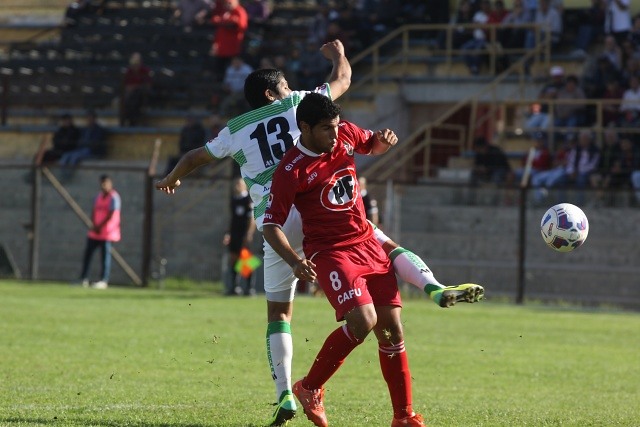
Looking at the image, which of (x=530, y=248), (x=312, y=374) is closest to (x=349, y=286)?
(x=312, y=374)

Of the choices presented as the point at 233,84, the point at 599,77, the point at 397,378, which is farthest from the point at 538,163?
the point at 397,378

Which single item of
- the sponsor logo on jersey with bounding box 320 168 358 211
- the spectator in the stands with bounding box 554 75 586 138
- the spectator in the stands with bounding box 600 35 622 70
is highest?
the spectator in the stands with bounding box 600 35 622 70

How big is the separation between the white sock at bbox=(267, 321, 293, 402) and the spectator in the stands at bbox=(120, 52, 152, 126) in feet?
69.6

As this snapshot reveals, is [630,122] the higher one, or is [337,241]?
[630,122]

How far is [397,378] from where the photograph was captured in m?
7.59

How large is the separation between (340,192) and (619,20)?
64.6ft

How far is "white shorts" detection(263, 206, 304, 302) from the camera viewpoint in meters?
8.01

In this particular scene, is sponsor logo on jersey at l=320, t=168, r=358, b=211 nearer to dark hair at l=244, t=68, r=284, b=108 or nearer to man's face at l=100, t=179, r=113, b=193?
dark hair at l=244, t=68, r=284, b=108

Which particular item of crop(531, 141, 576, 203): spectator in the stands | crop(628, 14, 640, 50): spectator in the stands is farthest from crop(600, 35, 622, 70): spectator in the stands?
crop(531, 141, 576, 203): spectator in the stands

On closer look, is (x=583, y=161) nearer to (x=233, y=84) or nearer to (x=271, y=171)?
(x=233, y=84)

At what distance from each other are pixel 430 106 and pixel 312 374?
20927mm

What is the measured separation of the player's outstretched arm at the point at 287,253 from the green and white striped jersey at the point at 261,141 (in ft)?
1.95

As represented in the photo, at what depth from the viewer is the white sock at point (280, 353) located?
8.05 meters

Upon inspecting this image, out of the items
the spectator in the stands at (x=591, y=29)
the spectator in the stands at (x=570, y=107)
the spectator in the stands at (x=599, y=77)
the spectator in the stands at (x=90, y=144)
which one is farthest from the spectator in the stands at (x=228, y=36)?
the spectator in the stands at (x=599, y=77)
